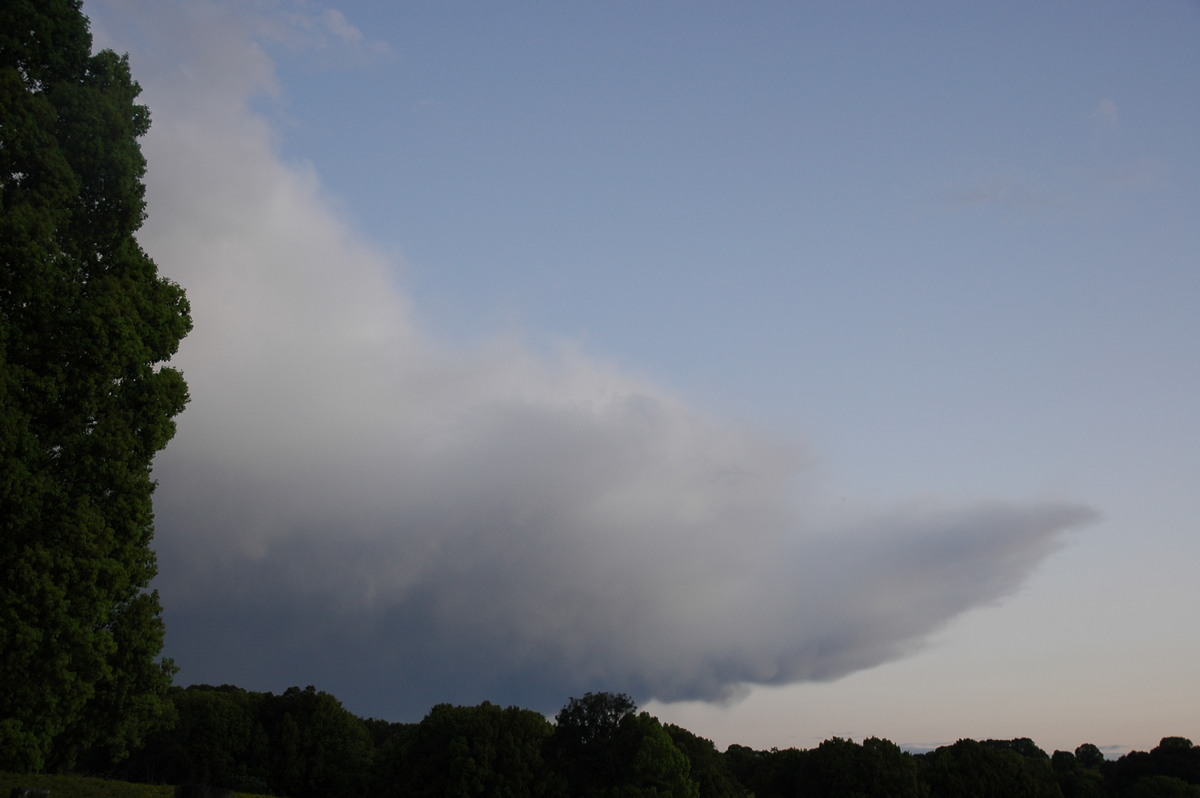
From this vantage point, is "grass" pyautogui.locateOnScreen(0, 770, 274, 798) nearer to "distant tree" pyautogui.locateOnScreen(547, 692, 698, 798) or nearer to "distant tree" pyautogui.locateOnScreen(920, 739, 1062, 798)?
"distant tree" pyautogui.locateOnScreen(547, 692, 698, 798)

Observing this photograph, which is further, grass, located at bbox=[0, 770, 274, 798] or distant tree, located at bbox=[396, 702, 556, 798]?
distant tree, located at bbox=[396, 702, 556, 798]

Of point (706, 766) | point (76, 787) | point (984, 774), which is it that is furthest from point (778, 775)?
point (76, 787)

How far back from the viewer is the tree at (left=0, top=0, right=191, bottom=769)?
18438mm

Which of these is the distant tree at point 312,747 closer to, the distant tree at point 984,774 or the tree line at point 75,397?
the distant tree at point 984,774

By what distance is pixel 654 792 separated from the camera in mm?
85312

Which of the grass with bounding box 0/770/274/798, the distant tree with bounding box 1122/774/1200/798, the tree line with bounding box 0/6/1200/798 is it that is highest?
the tree line with bounding box 0/6/1200/798

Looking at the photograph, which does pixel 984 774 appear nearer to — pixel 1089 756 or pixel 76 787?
pixel 1089 756

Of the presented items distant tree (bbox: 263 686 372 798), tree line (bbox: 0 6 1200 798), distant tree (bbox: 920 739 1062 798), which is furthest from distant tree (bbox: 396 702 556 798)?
tree line (bbox: 0 6 1200 798)

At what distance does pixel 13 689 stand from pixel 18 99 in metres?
13.2

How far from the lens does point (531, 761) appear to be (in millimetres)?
91562

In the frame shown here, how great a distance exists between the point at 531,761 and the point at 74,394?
82666 mm

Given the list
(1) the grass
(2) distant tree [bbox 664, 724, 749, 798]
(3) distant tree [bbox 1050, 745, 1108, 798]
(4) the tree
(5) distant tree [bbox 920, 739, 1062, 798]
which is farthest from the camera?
(3) distant tree [bbox 1050, 745, 1108, 798]

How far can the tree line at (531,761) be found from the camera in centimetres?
8944

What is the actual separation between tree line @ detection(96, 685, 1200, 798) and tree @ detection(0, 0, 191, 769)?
73.9m
